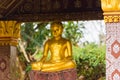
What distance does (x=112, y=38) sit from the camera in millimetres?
10609

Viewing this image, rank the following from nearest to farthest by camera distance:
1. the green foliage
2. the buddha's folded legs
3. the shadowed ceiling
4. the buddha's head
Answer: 1. the buddha's folded legs
2. the buddha's head
3. the shadowed ceiling
4. the green foliage

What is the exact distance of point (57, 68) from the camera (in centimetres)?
1272

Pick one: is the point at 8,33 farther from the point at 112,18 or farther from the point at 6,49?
the point at 112,18

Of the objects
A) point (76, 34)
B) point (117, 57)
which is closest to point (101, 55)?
point (76, 34)

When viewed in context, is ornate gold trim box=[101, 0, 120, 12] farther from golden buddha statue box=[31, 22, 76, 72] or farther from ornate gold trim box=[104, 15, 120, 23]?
golden buddha statue box=[31, 22, 76, 72]

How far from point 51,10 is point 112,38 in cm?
340

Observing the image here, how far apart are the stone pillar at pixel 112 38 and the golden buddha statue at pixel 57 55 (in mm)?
2141

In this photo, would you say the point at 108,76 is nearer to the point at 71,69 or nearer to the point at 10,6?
the point at 71,69

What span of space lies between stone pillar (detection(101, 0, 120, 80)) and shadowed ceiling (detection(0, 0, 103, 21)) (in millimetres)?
2860

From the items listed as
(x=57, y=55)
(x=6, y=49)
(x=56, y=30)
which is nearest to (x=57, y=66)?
(x=57, y=55)

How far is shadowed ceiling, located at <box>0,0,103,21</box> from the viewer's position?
13570 mm

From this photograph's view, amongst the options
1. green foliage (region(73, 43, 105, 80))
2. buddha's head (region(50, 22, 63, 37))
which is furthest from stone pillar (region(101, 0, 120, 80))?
green foliage (region(73, 43, 105, 80))

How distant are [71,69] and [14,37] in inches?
60.9

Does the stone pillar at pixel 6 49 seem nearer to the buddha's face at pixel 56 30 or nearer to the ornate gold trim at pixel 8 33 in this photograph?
the ornate gold trim at pixel 8 33
